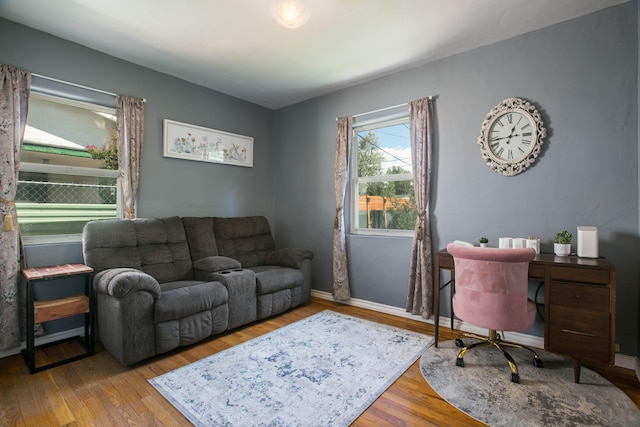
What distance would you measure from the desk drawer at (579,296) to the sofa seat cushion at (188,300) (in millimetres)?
2563

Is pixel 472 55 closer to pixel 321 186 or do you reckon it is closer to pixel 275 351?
pixel 321 186

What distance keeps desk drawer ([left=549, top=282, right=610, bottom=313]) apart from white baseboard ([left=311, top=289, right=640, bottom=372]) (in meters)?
0.68

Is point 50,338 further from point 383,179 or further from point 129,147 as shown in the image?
point 383,179

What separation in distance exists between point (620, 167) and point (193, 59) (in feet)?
12.5

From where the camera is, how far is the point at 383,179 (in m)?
3.56

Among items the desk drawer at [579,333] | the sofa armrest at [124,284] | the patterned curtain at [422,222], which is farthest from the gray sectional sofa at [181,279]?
the desk drawer at [579,333]

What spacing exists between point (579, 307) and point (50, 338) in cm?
408

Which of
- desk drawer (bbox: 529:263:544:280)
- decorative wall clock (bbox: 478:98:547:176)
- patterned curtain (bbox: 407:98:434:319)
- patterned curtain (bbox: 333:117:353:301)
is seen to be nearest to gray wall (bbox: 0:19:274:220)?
patterned curtain (bbox: 333:117:353:301)

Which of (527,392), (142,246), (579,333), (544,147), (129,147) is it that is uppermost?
(129,147)

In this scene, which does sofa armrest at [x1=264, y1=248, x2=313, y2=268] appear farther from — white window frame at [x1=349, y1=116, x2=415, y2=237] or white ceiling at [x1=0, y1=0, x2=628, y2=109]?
white ceiling at [x1=0, y1=0, x2=628, y2=109]

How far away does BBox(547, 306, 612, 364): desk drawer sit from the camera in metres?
1.90

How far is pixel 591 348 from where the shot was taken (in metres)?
1.94

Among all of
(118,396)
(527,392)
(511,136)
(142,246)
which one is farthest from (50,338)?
(511,136)

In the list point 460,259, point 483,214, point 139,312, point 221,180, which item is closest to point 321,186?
point 221,180
